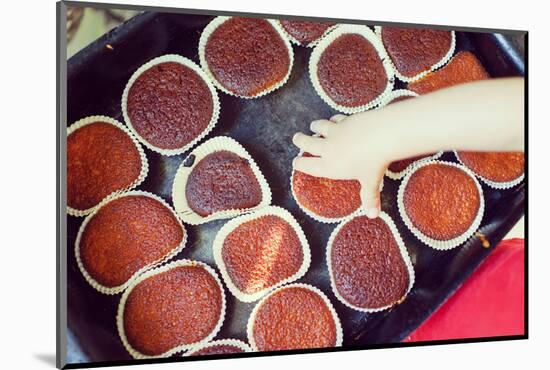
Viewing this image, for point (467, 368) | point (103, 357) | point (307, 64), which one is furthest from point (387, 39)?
point (103, 357)

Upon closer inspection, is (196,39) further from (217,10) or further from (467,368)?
(467,368)

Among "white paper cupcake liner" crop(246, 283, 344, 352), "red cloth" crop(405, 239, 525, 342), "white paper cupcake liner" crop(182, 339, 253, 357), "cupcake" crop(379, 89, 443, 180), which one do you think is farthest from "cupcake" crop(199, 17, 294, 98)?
"red cloth" crop(405, 239, 525, 342)

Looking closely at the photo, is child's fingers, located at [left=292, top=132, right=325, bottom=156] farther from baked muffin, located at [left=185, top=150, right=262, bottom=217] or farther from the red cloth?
the red cloth

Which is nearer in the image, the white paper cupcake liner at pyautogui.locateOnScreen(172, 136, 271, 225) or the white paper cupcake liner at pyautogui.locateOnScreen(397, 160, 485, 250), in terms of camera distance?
the white paper cupcake liner at pyautogui.locateOnScreen(172, 136, 271, 225)

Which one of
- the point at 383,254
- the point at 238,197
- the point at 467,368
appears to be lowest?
the point at 467,368

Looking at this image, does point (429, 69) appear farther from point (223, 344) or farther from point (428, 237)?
point (223, 344)

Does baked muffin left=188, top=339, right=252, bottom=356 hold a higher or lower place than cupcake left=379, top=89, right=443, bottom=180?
lower
